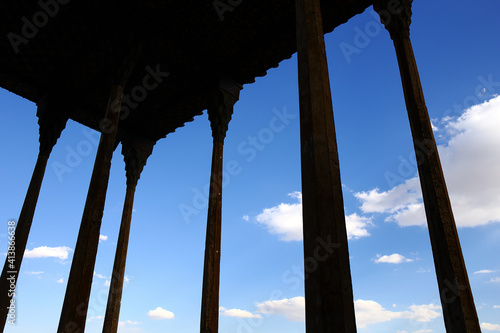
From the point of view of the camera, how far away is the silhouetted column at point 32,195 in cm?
757

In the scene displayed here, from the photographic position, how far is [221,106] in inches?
332

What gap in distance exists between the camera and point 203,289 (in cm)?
684

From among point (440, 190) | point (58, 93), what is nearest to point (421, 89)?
point (440, 190)

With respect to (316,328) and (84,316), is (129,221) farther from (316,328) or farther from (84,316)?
(316,328)

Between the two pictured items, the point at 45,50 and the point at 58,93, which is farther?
the point at 58,93

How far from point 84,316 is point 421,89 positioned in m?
6.20

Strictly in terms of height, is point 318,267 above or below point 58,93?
below

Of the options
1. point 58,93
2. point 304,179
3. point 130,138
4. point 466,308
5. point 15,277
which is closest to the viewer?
point 304,179

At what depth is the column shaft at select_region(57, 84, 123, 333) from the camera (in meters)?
5.08
